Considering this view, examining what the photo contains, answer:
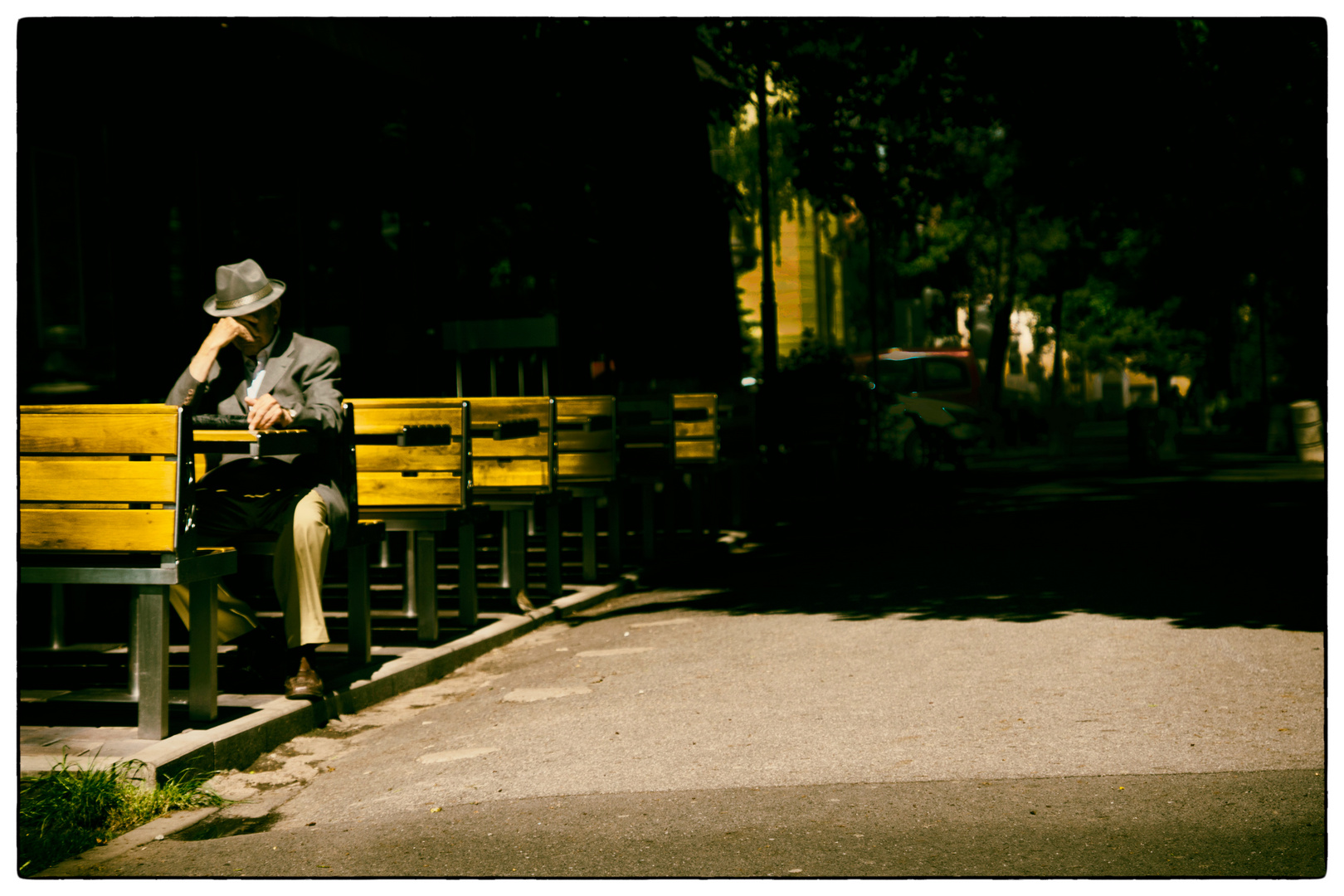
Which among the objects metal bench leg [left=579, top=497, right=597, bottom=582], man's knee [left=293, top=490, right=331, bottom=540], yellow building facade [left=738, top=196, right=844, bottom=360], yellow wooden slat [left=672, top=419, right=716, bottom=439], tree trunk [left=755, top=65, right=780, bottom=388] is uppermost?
yellow building facade [left=738, top=196, right=844, bottom=360]

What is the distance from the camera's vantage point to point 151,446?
5.24m

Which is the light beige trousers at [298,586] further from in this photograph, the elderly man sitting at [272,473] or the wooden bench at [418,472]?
the wooden bench at [418,472]

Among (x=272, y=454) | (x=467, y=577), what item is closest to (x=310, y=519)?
(x=272, y=454)

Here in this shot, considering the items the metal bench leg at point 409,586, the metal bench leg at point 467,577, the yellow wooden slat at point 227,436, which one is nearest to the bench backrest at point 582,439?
the metal bench leg at point 409,586

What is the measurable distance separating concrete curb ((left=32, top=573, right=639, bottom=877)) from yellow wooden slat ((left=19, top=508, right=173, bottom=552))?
0.67 meters

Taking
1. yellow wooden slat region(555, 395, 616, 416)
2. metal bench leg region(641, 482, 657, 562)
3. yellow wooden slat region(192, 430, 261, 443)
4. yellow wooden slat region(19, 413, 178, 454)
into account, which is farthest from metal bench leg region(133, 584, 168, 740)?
metal bench leg region(641, 482, 657, 562)

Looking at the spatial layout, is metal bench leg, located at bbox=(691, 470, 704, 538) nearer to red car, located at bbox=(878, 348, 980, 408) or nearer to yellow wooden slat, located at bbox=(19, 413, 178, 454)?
yellow wooden slat, located at bbox=(19, 413, 178, 454)

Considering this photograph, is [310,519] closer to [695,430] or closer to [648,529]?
[648,529]

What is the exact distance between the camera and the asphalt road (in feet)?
13.9

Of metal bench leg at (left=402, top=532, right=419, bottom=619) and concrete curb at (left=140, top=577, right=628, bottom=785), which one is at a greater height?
metal bench leg at (left=402, top=532, right=419, bottom=619)

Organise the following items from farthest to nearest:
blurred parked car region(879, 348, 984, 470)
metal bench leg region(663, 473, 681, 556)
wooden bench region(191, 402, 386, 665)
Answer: blurred parked car region(879, 348, 984, 470) < metal bench leg region(663, 473, 681, 556) < wooden bench region(191, 402, 386, 665)

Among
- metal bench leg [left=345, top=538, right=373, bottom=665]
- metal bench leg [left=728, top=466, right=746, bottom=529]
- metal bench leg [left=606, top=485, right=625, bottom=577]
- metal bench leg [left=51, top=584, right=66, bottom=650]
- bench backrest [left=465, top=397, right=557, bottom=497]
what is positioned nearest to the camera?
metal bench leg [left=345, top=538, right=373, bottom=665]

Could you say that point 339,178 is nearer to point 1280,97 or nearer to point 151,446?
point 1280,97

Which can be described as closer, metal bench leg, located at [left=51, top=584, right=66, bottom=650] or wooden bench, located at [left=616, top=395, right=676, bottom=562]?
metal bench leg, located at [left=51, top=584, right=66, bottom=650]
